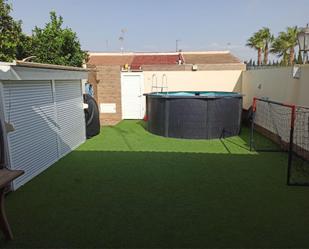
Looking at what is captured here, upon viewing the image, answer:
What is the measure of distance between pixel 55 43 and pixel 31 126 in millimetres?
6944

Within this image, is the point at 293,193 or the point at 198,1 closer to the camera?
the point at 293,193

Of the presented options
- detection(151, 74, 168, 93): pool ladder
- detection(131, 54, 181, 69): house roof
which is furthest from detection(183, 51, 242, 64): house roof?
detection(151, 74, 168, 93): pool ladder

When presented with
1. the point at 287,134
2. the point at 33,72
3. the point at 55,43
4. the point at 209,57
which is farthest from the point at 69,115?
the point at 209,57

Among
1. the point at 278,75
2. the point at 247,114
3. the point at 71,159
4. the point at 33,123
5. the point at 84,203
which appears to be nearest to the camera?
the point at 84,203

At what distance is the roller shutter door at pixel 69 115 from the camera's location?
6.22 meters

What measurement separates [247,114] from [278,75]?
2680mm

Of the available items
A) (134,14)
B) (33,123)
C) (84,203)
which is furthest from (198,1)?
(84,203)

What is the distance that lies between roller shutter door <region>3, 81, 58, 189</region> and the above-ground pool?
329 cm

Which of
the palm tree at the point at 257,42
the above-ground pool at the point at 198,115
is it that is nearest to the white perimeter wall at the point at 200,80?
the above-ground pool at the point at 198,115

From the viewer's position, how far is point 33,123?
5066mm

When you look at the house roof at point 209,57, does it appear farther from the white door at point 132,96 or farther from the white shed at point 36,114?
the white shed at point 36,114

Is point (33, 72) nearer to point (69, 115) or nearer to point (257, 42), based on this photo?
point (69, 115)

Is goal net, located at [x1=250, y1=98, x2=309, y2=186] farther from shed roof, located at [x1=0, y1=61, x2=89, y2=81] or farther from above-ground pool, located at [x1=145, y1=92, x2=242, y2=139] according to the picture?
shed roof, located at [x1=0, y1=61, x2=89, y2=81]

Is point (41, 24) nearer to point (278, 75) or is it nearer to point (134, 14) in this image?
point (134, 14)
